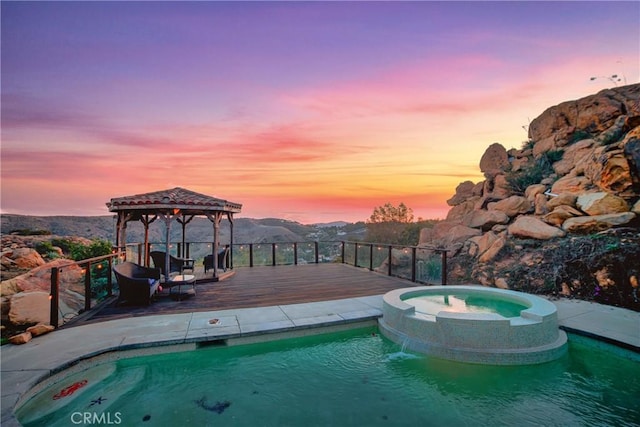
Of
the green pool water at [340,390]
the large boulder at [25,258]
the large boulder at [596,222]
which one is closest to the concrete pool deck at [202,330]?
the green pool water at [340,390]

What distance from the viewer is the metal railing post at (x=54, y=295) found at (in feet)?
15.4

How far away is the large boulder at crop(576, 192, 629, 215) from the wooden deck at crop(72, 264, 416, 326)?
18.2ft

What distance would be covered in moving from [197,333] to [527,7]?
37.3 feet

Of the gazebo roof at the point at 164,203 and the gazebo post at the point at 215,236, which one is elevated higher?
the gazebo roof at the point at 164,203

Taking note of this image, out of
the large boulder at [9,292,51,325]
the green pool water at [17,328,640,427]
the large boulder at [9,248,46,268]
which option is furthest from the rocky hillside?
the large boulder at [9,248,46,268]

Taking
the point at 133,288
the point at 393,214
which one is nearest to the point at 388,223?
the point at 393,214

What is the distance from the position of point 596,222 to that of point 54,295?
1186 cm

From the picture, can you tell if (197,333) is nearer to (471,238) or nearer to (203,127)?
(203,127)

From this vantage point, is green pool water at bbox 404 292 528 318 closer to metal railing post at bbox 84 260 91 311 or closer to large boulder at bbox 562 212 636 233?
large boulder at bbox 562 212 636 233

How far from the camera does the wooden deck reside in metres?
5.97

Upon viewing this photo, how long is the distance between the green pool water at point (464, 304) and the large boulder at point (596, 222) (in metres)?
4.43

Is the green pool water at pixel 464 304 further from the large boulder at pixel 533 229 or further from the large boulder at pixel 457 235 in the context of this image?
the large boulder at pixel 457 235

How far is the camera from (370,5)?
8469mm

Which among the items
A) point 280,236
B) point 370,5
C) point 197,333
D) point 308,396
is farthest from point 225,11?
point 280,236
